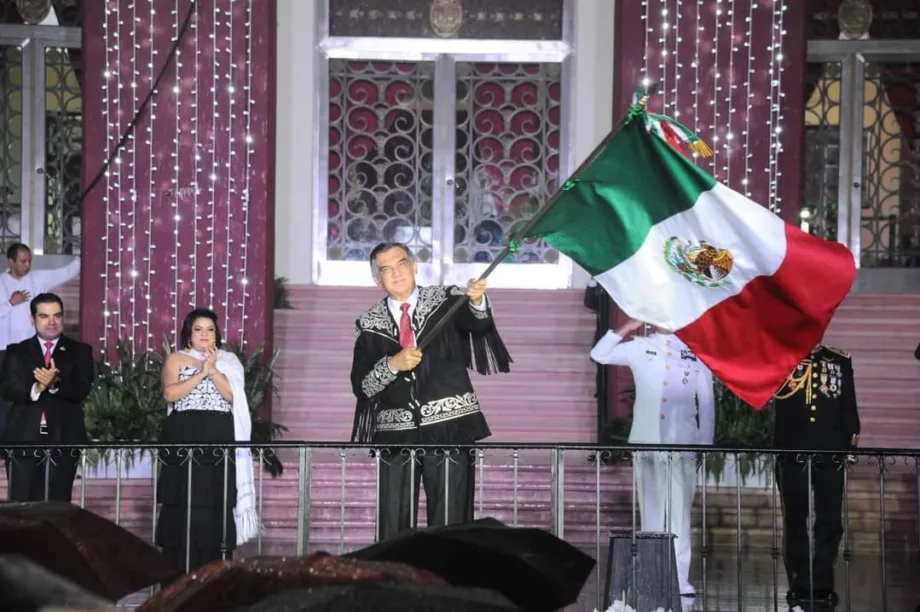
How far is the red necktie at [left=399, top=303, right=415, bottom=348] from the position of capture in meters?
6.16

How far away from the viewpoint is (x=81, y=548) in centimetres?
120

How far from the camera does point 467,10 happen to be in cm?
1305

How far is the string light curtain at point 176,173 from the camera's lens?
Result: 35.0 feet

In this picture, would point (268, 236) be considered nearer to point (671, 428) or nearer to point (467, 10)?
point (467, 10)

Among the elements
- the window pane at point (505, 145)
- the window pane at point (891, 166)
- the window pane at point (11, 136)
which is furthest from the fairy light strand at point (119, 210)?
the window pane at point (891, 166)

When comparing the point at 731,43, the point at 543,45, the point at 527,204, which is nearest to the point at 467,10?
the point at 543,45

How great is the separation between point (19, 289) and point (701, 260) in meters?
6.20

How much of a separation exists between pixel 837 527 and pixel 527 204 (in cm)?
658

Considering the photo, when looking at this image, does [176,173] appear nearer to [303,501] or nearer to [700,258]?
[303,501]

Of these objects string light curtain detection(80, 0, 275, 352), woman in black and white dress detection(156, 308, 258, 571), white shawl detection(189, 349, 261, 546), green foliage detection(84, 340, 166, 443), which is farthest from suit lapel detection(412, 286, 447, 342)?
string light curtain detection(80, 0, 275, 352)

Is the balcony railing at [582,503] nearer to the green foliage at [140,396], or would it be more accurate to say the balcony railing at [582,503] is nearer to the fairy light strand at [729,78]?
the green foliage at [140,396]

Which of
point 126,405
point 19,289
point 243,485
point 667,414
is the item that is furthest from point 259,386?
point 667,414

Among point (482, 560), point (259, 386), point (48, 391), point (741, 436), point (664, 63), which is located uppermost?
point (664, 63)

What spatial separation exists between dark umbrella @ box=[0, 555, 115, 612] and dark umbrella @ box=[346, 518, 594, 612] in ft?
0.91
